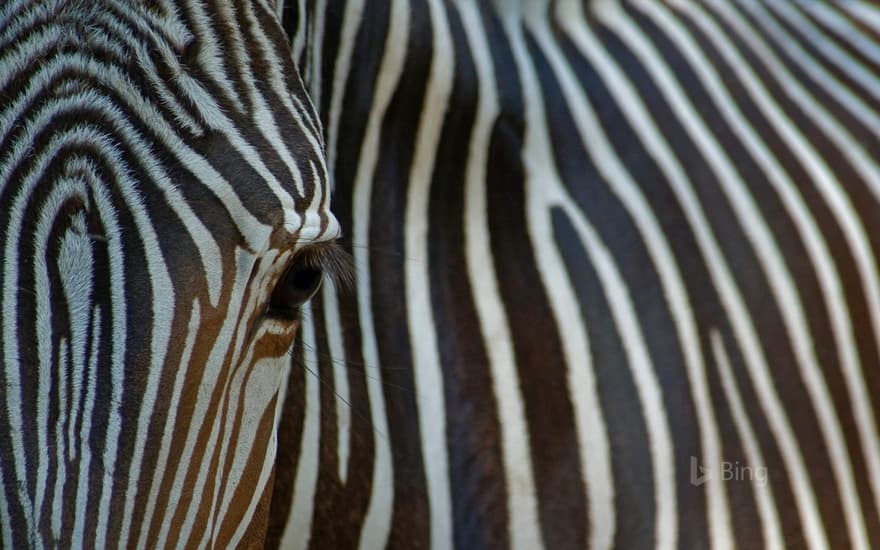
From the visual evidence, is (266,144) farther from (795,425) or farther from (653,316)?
(795,425)

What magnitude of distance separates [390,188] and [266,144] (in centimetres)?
62

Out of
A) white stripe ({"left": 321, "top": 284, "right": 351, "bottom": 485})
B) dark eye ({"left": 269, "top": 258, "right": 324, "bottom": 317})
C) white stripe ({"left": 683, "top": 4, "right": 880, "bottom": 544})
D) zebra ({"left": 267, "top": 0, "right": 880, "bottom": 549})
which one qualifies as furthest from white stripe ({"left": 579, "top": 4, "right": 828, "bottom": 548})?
dark eye ({"left": 269, "top": 258, "right": 324, "bottom": 317})

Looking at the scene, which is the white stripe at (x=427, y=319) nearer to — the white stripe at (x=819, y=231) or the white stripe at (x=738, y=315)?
the white stripe at (x=738, y=315)

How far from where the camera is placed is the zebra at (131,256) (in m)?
0.99

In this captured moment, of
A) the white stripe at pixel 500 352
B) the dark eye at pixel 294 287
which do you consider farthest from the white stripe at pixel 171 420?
the white stripe at pixel 500 352

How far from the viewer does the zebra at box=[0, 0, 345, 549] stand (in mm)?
985

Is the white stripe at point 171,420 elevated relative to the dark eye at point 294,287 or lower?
lower

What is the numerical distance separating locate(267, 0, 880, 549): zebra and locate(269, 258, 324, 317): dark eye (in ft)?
1.27

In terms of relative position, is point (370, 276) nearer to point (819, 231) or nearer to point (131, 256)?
point (131, 256)

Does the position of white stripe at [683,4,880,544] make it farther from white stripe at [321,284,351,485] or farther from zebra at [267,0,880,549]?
white stripe at [321,284,351,485]

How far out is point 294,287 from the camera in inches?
45.1

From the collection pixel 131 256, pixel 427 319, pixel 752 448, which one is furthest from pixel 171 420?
pixel 752 448

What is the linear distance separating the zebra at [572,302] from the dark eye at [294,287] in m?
0.39

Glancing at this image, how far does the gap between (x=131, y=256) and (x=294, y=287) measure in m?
0.20
